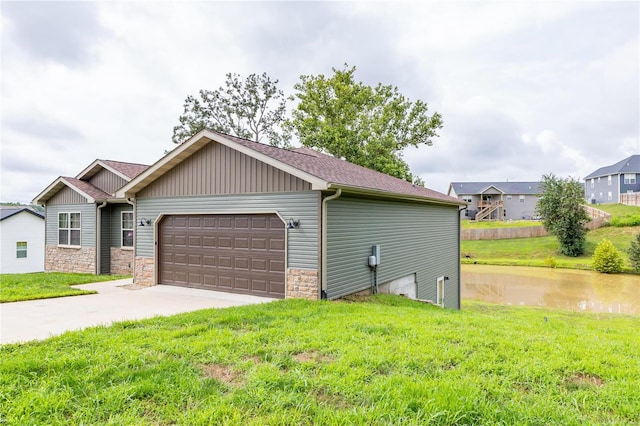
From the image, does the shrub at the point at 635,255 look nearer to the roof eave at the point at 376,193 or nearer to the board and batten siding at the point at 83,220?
the roof eave at the point at 376,193

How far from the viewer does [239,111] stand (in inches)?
1141

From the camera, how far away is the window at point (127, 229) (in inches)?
535

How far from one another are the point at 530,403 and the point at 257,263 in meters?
6.50

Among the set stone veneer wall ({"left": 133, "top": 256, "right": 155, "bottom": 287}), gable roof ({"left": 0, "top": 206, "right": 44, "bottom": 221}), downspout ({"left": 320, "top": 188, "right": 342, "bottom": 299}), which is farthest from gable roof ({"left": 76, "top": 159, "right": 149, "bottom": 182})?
gable roof ({"left": 0, "top": 206, "right": 44, "bottom": 221})

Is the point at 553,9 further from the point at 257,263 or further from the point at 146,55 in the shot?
the point at 146,55

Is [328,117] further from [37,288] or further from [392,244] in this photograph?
[37,288]

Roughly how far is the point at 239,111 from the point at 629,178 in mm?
43032

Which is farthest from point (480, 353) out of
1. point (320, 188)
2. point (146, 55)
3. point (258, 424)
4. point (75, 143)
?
point (75, 143)

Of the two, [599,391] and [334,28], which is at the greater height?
[334,28]

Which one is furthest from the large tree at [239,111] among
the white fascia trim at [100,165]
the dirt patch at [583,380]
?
the dirt patch at [583,380]

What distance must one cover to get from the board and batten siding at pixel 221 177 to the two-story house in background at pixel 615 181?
47850mm

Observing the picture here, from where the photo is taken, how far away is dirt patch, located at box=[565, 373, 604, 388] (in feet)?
10.8

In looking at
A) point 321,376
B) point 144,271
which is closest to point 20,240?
point 144,271

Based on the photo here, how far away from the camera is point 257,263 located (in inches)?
338
